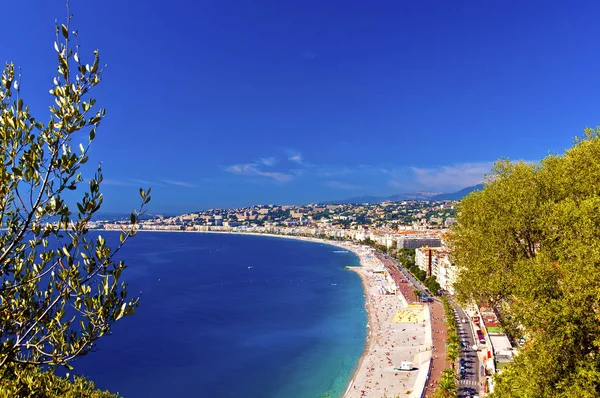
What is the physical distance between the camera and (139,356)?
81.8ft

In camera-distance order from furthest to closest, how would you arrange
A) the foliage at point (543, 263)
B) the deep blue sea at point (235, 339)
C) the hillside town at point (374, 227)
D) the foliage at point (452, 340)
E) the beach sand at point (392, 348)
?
the hillside town at point (374, 227)
the deep blue sea at point (235, 339)
the foliage at point (452, 340)
the beach sand at point (392, 348)
the foliage at point (543, 263)

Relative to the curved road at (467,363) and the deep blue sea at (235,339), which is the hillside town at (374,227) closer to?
the curved road at (467,363)

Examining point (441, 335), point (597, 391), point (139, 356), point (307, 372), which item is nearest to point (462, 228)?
point (597, 391)

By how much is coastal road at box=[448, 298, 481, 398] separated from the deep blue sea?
5.84 meters

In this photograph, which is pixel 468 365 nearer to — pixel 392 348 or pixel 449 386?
pixel 449 386

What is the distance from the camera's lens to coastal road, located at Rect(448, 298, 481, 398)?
16.8 m

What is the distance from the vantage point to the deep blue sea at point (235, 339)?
20.9 metres

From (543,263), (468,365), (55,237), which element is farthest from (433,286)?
(55,237)

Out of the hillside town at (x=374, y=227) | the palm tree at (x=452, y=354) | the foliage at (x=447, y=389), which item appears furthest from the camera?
the hillside town at (x=374, y=227)

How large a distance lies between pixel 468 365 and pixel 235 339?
1558 cm

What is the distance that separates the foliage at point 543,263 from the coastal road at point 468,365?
10586 millimetres

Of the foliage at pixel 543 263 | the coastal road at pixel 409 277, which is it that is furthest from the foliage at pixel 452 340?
the foliage at pixel 543 263

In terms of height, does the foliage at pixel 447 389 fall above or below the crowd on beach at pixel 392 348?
above

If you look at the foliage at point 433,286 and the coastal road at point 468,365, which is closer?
the coastal road at point 468,365
